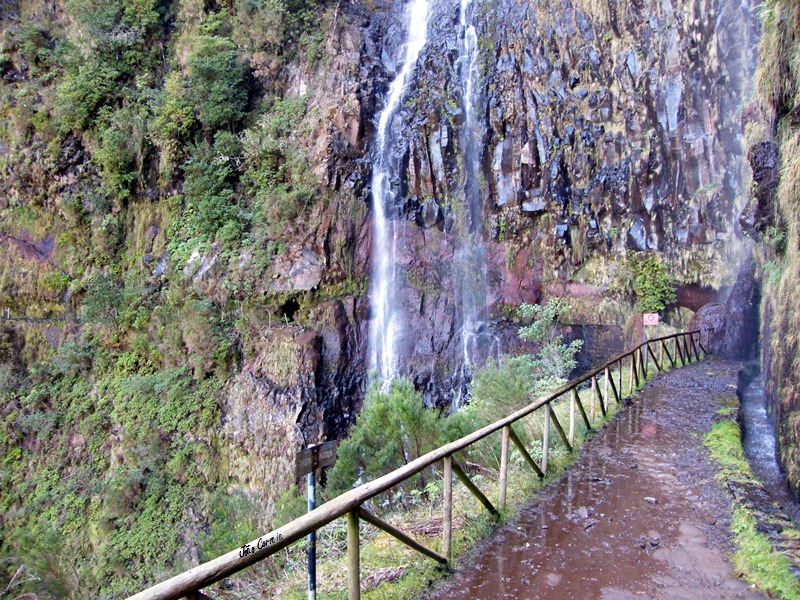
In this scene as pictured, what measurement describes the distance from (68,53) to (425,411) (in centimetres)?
1932

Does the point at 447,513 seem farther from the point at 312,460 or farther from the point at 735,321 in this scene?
the point at 735,321

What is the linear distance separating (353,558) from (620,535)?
2827 mm

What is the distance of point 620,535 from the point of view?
457cm

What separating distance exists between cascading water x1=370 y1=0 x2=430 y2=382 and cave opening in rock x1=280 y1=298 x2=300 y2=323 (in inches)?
95.5

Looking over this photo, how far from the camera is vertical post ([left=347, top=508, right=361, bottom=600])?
305 centimetres

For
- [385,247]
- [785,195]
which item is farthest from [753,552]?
[385,247]

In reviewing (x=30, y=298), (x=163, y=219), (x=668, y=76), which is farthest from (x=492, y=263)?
(x=30, y=298)

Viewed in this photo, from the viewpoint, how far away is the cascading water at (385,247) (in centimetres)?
1553

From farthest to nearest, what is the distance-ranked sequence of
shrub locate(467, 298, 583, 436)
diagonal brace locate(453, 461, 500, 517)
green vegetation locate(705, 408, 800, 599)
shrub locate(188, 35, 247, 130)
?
shrub locate(188, 35, 247, 130) < shrub locate(467, 298, 583, 436) < diagonal brace locate(453, 461, 500, 517) < green vegetation locate(705, 408, 800, 599)

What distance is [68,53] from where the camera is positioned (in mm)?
18078

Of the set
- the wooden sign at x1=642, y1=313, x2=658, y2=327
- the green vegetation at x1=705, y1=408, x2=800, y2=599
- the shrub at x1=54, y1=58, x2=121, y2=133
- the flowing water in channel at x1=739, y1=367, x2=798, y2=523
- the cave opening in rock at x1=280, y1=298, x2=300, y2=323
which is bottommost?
the flowing water in channel at x1=739, y1=367, x2=798, y2=523

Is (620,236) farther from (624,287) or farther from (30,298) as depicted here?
(30,298)

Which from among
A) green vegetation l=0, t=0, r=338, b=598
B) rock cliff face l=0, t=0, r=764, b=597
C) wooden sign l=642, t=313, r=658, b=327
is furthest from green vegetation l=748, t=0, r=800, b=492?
green vegetation l=0, t=0, r=338, b=598

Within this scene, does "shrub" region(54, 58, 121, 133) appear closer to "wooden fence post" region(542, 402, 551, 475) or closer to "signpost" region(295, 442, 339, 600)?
"signpost" region(295, 442, 339, 600)
